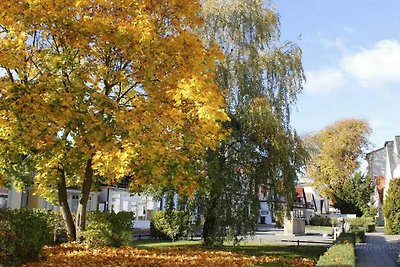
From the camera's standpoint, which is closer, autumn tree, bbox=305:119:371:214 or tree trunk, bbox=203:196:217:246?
tree trunk, bbox=203:196:217:246

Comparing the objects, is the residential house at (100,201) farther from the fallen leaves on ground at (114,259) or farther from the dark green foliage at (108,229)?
the fallen leaves on ground at (114,259)

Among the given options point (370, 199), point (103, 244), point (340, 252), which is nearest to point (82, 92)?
point (103, 244)

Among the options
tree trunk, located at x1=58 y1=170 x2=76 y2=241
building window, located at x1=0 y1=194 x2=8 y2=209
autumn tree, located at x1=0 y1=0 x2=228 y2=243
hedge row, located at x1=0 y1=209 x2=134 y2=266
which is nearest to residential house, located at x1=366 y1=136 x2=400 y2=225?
building window, located at x1=0 y1=194 x2=8 y2=209

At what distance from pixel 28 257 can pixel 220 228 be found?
10.8 m

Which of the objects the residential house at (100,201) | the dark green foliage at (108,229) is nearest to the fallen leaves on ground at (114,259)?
the dark green foliage at (108,229)

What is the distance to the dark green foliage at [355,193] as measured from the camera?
6644 cm

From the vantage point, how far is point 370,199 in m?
67.9

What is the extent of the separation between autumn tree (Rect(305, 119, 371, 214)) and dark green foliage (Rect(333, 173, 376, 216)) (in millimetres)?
1524

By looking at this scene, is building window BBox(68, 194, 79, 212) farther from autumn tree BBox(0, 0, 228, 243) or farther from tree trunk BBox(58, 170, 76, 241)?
autumn tree BBox(0, 0, 228, 243)

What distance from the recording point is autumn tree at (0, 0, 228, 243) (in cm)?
1400

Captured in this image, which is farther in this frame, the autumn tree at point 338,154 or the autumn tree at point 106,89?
the autumn tree at point 338,154

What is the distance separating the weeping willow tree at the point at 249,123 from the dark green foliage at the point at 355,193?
46529 millimetres

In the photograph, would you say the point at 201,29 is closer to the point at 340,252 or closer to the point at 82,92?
the point at 82,92

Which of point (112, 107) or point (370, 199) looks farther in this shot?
point (370, 199)
